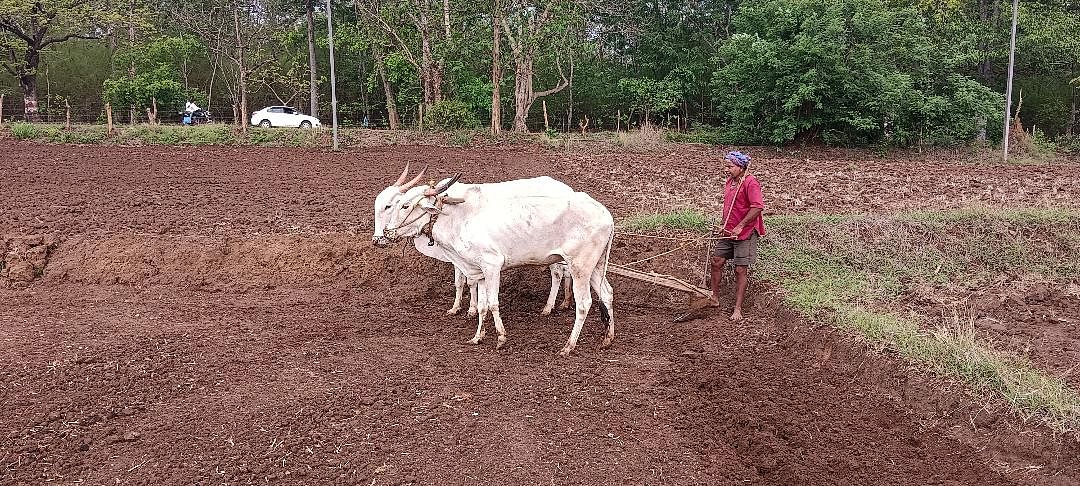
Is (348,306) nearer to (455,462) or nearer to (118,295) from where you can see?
(118,295)

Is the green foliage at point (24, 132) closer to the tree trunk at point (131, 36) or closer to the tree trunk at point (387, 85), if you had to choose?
the tree trunk at point (131, 36)

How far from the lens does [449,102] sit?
27.1 meters

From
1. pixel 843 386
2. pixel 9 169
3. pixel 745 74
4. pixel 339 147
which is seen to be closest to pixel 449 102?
pixel 339 147

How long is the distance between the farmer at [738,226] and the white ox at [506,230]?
4.47ft

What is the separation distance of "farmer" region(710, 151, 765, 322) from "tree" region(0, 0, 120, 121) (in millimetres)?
27148

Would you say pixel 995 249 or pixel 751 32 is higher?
pixel 751 32

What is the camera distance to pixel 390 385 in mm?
7785

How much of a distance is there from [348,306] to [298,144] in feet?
44.5

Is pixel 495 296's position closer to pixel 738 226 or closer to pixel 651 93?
pixel 738 226

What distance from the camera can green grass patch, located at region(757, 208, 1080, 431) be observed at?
24.4 feet

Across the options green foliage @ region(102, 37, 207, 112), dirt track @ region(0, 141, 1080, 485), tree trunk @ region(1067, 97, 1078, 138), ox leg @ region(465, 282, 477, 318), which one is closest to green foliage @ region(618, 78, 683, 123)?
tree trunk @ region(1067, 97, 1078, 138)

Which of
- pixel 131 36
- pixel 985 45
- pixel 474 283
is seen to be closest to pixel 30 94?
pixel 131 36

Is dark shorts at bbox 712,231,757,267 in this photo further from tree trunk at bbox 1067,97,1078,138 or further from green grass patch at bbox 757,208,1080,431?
tree trunk at bbox 1067,97,1078,138

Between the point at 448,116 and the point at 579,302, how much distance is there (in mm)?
18883
